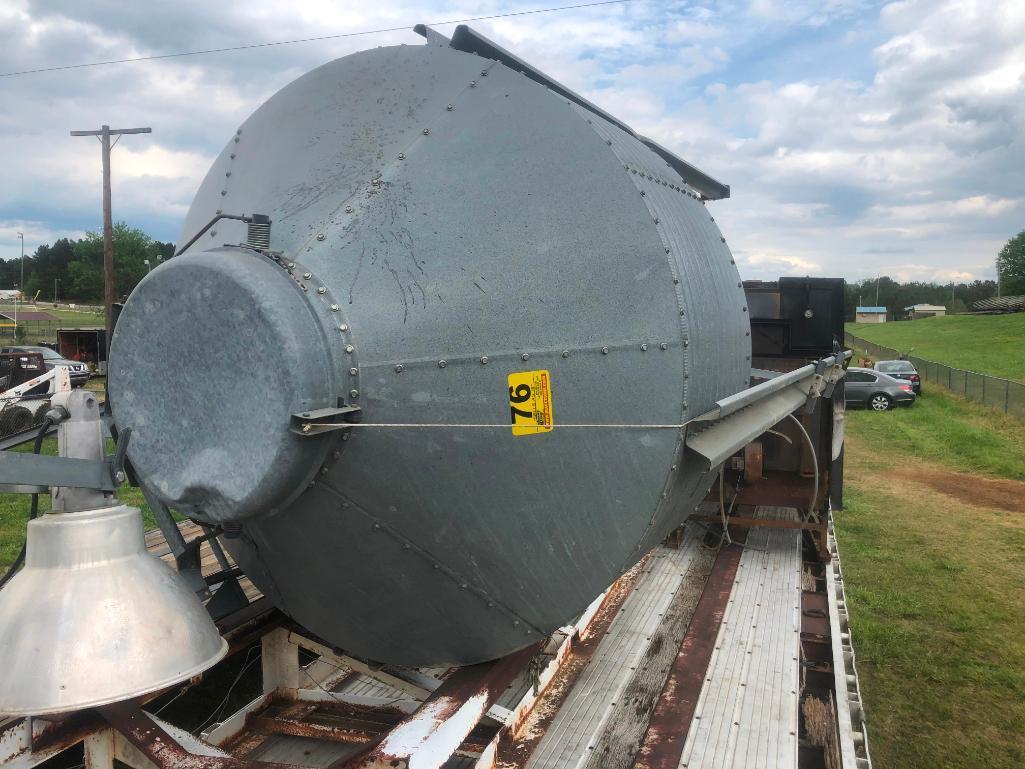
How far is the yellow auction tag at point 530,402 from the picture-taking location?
2.35 meters

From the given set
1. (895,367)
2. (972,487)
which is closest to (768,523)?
A: (972,487)

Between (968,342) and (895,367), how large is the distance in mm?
24128

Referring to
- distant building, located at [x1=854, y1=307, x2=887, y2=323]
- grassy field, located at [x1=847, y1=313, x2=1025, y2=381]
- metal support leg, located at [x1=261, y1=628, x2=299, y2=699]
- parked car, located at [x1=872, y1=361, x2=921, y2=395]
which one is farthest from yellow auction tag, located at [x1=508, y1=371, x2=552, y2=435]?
distant building, located at [x1=854, y1=307, x2=887, y2=323]

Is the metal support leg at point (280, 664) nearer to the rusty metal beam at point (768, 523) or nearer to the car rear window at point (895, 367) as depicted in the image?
the rusty metal beam at point (768, 523)

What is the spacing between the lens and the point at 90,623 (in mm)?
1882

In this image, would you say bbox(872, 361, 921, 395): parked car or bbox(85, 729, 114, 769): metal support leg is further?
bbox(872, 361, 921, 395): parked car

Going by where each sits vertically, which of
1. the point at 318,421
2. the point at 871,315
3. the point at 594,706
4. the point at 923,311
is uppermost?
the point at 923,311

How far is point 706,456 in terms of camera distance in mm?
2627

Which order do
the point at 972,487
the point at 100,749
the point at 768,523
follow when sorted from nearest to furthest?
the point at 100,749, the point at 768,523, the point at 972,487

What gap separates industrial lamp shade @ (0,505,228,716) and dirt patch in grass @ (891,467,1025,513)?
11853 millimetres

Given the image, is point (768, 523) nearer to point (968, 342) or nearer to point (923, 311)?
point (968, 342)

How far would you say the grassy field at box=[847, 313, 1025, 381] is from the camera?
113ft

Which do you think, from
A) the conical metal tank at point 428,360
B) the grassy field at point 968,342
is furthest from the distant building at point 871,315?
the conical metal tank at point 428,360

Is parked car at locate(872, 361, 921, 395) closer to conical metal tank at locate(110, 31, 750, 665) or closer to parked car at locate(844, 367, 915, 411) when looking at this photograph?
parked car at locate(844, 367, 915, 411)
